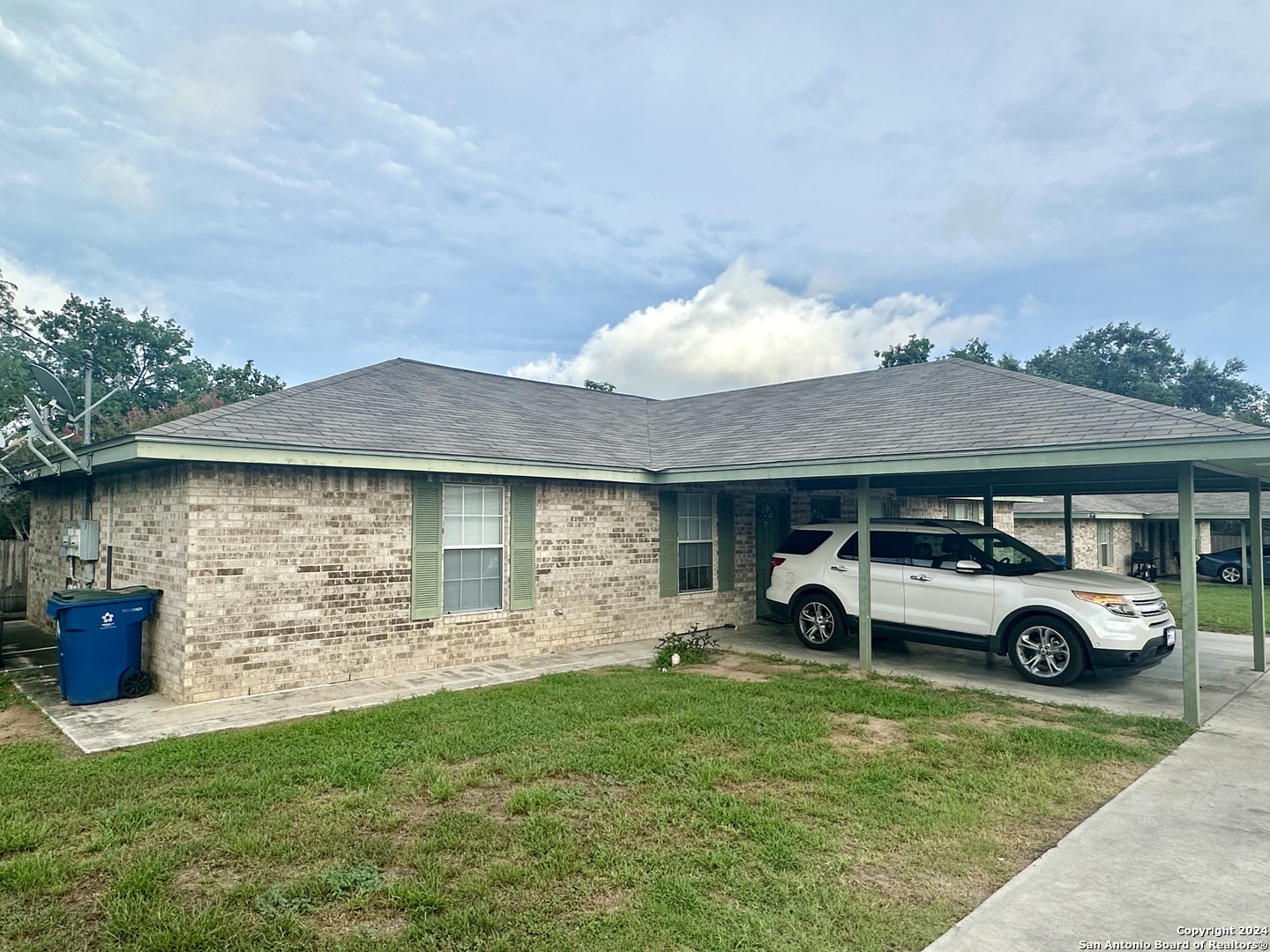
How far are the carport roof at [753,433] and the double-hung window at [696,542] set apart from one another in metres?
1.05

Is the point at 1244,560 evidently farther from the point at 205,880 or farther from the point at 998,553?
the point at 205,880

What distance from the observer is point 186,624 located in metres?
6.91

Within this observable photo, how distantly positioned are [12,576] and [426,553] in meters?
11.0

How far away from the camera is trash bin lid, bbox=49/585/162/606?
705cm

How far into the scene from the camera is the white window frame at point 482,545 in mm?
8766

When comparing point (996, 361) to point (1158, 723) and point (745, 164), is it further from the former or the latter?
point (1158, 723)

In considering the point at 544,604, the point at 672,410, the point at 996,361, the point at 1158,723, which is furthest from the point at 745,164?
the point at 996,361

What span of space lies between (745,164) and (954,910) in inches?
558

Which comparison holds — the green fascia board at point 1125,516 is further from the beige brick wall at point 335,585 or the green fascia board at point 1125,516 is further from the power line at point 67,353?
the power line at point 67,353

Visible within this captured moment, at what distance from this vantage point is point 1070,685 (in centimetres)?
796

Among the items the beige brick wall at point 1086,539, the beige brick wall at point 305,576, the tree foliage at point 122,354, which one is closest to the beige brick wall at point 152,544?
the beige brick wall at point 305,576

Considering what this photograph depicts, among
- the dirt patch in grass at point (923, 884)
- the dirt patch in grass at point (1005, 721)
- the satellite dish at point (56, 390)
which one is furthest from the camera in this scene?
the satellite dish at point (56, 390)

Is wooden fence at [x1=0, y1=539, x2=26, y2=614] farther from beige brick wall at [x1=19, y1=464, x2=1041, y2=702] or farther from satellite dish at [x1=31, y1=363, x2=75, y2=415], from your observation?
satellite dish at [x1=31, y1=363, x2=75, y2=415]

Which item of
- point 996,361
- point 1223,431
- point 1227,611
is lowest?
point 1227,611
